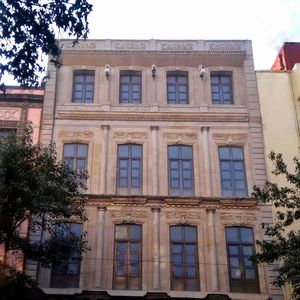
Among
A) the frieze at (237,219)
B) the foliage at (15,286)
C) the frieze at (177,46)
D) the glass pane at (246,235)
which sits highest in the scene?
the frieze at (177,46)

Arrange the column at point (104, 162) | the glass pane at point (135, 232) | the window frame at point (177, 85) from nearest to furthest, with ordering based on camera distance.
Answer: the glass pane at point (135, 232) → the column at point (104, 162) → the window frame at point (177, 85)

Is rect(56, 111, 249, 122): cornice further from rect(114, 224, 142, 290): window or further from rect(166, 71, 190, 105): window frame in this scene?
rect(114, 224, 142, 290): window

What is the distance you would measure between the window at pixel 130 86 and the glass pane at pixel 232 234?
252 inches

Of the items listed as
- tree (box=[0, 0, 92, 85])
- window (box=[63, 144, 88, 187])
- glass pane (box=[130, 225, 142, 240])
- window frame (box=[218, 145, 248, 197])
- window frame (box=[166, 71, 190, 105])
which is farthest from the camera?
window frame (box=[166, 71, 190, 105])

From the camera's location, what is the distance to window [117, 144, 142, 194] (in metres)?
20.3

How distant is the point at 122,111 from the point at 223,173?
4666 millimetres

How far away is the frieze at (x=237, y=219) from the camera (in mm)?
19562

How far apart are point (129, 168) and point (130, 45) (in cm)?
566

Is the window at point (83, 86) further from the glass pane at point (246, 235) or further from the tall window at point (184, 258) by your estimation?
the glass pane at point (246, 235)

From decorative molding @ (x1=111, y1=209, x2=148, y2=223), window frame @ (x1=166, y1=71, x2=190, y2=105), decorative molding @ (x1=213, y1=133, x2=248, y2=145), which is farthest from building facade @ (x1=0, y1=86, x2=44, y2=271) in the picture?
decorative molding @ (x1=213, y1=133, x2=248, y2=145)

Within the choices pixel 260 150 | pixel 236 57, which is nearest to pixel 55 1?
pixel 260 150

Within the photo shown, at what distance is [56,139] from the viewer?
21.1 meters

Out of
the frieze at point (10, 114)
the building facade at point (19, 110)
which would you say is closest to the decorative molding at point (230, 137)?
the building facade at point (19, 110)

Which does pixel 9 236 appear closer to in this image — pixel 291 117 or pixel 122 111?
pixel 122 111
